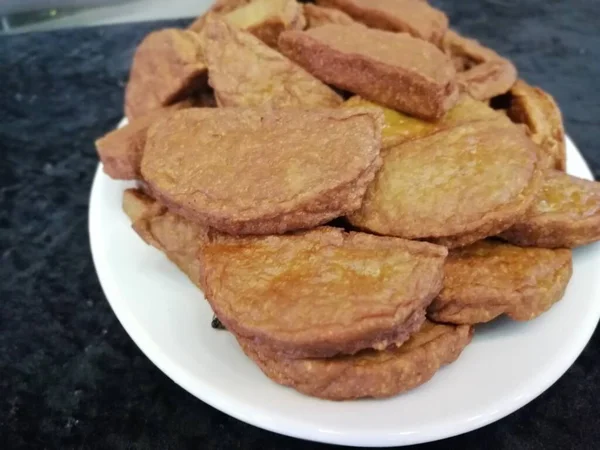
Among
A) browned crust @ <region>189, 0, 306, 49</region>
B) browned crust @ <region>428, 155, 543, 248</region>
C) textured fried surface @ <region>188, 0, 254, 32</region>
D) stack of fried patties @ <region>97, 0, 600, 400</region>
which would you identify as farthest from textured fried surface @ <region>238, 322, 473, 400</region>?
textured fried surface @ <region>188, 0, 254, 32</region>

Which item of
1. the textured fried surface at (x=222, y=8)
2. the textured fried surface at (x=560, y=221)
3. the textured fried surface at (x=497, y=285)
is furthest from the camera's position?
the textured fried surface at (x=222, y=8)

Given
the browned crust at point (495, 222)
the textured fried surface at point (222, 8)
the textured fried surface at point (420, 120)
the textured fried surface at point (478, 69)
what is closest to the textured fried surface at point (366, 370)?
the browned crust at point (495, 222)

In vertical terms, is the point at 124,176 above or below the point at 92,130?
above

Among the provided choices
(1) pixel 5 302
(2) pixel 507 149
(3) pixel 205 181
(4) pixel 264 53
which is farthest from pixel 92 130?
(2) pixel 507 149

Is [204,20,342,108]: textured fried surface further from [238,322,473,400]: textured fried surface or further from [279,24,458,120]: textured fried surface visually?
[238,322,473,400]: textured fried surface

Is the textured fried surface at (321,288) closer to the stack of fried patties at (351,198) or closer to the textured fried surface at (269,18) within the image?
the stack of fried patties at (351,198)

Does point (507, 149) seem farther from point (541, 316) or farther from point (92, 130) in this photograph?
point (92, 130)

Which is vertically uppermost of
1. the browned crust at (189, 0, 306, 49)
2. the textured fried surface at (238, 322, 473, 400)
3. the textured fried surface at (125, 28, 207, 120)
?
the browned crust at (189, 0, 306, 49)

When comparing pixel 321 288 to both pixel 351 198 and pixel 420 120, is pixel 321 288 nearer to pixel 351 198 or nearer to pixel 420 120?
pixel 351 198
